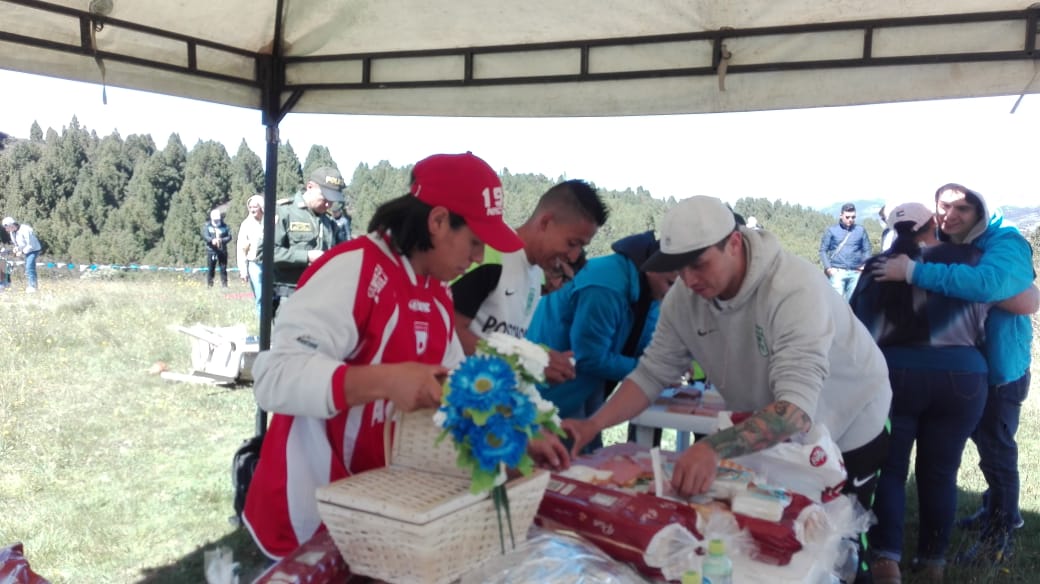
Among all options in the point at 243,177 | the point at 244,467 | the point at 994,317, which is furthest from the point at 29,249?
the point at 994,317

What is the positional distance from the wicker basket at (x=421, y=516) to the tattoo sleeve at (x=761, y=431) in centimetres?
68

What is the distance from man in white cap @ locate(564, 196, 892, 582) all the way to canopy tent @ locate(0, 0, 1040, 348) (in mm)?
1256

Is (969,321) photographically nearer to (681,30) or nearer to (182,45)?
(681,30)

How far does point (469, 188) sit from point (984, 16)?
2273 millimetres

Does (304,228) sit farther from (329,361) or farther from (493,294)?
(329,361)

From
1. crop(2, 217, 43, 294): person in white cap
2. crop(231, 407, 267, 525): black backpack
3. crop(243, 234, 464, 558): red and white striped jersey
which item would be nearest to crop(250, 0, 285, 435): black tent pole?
crop(231, 407, 267, 525): black backpack

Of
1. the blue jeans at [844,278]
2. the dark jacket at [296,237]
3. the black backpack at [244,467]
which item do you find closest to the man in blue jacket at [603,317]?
the black backpack at [244,467]

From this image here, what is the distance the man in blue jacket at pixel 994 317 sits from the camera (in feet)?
10.9

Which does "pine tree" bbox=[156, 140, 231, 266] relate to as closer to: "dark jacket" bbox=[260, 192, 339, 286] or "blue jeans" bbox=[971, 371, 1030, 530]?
"dark jacket" bbox=[260, 192, 339, 286]

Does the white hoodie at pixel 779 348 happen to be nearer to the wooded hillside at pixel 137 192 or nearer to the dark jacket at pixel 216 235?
the dark jacket at pixel 216 235

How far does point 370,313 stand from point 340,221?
23.9 feet

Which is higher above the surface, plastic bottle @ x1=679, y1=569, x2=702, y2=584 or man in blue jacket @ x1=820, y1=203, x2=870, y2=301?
man in blue jacket @ x1=820, y1=203, x2=870, y2=301

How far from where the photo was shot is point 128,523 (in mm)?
4590

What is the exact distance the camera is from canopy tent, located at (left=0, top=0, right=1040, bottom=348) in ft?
9.44
